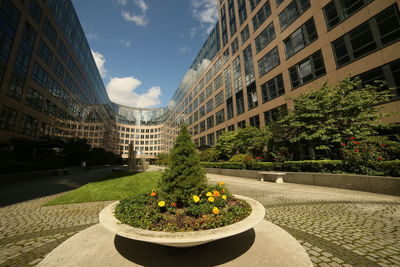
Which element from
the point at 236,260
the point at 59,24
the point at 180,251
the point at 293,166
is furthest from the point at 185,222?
the point at 59,24

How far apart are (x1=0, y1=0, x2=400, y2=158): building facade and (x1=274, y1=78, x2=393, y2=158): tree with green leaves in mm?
1859

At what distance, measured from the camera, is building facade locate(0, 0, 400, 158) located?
43.2 ft

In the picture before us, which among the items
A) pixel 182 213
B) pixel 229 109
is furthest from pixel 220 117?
pixel 182 213

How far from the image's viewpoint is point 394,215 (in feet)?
15.9

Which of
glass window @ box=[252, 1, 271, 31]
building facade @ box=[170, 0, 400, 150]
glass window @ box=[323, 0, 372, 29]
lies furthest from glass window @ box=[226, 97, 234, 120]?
glass window @ box=[323, 0, 372, 29]

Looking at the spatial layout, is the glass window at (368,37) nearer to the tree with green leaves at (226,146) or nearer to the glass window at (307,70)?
the glass window at (307,70)

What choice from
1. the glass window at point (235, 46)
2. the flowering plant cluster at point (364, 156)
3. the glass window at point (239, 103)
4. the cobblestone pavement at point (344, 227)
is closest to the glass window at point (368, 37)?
the flowering plant cluster at point (364, 156)

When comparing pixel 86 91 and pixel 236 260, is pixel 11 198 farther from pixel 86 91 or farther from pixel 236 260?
pixel 86 91

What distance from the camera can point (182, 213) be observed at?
11.0ft

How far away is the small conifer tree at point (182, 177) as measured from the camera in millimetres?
3674

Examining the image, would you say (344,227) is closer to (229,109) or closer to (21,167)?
(21,167)

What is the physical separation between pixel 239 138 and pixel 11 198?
19981 mm

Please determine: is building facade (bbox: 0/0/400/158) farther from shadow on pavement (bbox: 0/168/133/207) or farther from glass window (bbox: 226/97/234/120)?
shadow on pavement (bbox: 0/168/133/207)

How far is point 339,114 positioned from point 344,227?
33.4 ft
